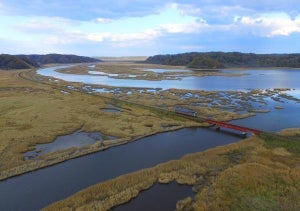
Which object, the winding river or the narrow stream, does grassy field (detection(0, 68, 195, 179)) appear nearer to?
the winding river

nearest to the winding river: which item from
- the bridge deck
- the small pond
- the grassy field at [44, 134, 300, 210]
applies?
the bridge deck

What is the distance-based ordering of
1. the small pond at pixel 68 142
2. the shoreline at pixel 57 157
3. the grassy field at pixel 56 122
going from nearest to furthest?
Answer: the shoreline at pixel 57 157 < the small pond at pixel 68 142 < the grassy field at pixel 56 122

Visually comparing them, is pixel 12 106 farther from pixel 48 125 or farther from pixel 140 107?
pixel 140 107

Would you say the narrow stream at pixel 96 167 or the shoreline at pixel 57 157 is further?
the shoreline at pixel 57 157

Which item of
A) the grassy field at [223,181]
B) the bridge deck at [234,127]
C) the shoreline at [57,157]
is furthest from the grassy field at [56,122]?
the grassy field at [223,181]

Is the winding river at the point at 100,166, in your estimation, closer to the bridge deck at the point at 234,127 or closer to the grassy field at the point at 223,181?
the bridge deck at the point at 234,127

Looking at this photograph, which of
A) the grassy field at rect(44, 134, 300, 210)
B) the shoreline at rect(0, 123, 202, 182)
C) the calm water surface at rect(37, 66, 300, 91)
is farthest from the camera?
the calm water surface at rect(37, 66, 300, 91)
